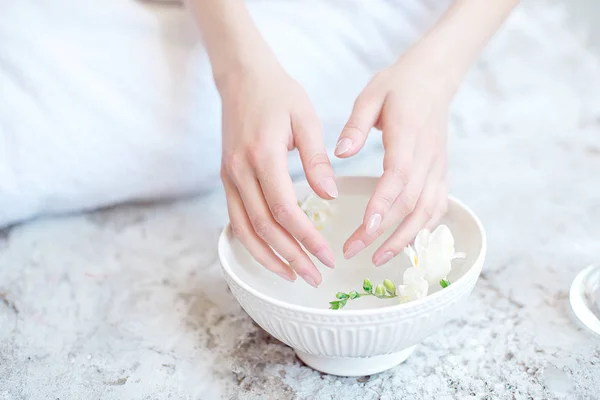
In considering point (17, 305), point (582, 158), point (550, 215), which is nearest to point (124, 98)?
point (17, 305)

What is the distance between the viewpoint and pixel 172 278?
35.9 inches

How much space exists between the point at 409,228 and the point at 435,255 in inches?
1.6

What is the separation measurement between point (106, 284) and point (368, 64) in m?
0.54

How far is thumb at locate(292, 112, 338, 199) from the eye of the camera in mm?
698

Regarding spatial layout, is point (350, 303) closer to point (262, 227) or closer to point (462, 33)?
point (262, 227)

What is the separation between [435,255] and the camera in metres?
0.72

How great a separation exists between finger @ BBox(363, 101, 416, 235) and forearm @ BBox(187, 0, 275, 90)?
18cm

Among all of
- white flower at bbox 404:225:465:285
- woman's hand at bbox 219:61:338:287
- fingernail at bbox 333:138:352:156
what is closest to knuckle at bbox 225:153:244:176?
woman's hand at bbox 219:61:338:287

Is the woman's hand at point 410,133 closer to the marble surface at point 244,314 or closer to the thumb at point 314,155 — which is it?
the thumb at point 314,155

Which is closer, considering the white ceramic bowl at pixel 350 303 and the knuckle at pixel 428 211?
the white ceramic bowl at pixel 350 303

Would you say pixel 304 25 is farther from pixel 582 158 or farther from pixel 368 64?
pixel 582 158

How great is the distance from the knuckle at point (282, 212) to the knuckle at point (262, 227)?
0.02 metres

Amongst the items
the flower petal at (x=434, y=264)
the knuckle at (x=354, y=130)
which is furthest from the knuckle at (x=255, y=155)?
the flower petal at (x=434, y=264)

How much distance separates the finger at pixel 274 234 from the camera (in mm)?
694
